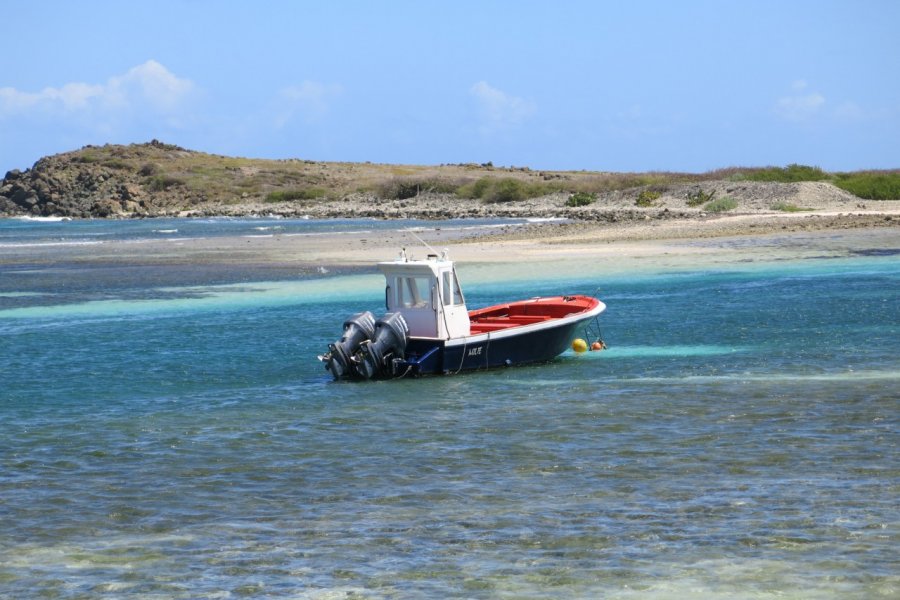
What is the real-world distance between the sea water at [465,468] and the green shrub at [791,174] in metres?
54.6

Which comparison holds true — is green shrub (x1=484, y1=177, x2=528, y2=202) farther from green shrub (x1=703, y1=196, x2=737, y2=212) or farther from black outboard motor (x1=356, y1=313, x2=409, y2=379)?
black outboard motor (x1=356, y1=313, x2=409, y2=379)

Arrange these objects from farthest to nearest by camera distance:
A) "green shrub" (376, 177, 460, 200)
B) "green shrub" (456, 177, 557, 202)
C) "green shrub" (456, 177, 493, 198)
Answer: "green shrub" (376, 177, 460, 200)
"green shrub" (456, 177, 493, 198)
"green shrub" (456, 177, 557, 202)

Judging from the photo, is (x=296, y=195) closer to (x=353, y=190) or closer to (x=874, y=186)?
(x=353, y=190)

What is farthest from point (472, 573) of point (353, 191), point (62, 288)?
point (353, 191)

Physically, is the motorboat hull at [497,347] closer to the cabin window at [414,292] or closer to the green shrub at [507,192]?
the cabin window at [414,292]

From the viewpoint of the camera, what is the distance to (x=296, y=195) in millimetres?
121500

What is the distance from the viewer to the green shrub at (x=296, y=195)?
4731 inches

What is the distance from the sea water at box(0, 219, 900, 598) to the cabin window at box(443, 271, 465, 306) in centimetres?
125

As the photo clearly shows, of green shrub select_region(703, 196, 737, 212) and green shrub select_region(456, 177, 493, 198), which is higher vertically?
green shrub select_region(456, 177, 493, 198)

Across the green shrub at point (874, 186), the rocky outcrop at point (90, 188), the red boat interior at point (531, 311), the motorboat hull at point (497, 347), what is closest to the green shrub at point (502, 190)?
the green shrub at point (874, 186)

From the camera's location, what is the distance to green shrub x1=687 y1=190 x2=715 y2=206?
71438mm

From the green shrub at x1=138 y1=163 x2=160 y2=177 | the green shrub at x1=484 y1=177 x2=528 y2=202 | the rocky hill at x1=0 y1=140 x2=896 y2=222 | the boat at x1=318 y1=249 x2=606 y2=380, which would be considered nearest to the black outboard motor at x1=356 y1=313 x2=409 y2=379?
the boat at x1=318 y1=249 x2=606 y2=380

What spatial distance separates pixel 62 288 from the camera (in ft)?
129

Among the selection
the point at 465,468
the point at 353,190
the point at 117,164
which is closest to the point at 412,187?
the point at 353,190
